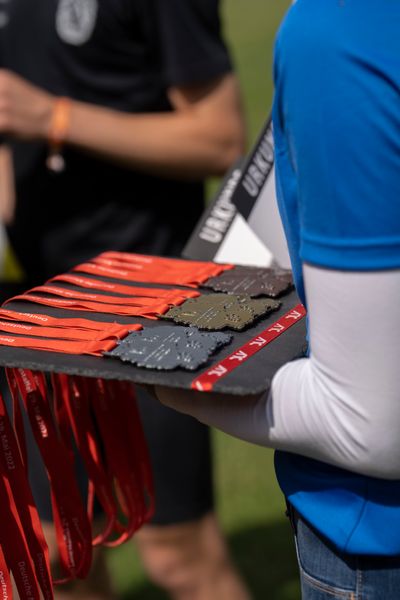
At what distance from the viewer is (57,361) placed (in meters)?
1.11

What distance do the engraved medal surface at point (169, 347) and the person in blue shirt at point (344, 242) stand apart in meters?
0.08

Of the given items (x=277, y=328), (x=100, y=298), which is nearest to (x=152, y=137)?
(x=100, y=298)

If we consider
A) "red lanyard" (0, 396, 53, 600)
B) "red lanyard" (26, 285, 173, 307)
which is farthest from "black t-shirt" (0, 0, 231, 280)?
"red lanyard" (0, 396, 53, 600)

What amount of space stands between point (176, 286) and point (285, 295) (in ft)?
0.48

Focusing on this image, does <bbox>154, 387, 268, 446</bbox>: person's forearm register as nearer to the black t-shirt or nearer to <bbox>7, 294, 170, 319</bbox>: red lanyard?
<bbox>7, 294, 170, 319</bbox>: red lanyard

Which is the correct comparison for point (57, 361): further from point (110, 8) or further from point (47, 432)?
point (110, 8)

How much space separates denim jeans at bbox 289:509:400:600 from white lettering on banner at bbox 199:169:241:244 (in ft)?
1.99

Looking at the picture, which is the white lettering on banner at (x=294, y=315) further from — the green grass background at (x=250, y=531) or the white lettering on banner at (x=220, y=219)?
the green grass background at (x=250, y=531)

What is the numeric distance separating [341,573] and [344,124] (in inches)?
19.9

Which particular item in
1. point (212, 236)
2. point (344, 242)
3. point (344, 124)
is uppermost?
point (344, 124)

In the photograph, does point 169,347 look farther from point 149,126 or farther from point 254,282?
point 149,126

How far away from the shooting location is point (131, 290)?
136cm

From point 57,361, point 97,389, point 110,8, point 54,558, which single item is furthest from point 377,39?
point 54,558

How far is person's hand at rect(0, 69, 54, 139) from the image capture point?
221cm
